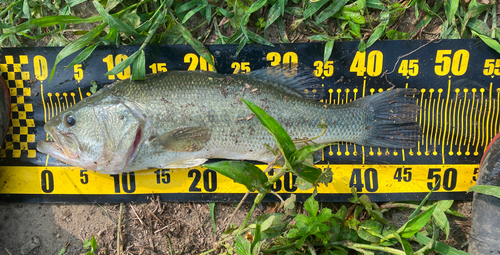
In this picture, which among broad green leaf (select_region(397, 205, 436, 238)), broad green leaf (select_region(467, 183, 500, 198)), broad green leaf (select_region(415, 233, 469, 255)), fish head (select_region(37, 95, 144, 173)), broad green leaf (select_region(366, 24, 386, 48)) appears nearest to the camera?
broad green leaf (select_region(397, 205, 436, 238))

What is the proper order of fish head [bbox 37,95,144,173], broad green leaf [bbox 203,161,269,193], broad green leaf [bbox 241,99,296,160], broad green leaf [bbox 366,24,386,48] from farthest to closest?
broad green leaf [bbox 366,24,386,48] → fish head [bbox 37,95,144,173] → broad green leaf [bbox 203,161,269,193] → broad green leaf [bbox 241,99,296,160]

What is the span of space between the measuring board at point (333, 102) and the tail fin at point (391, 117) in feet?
0.32

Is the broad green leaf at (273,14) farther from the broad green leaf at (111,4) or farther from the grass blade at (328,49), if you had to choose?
the broad green leaf at (111,4)

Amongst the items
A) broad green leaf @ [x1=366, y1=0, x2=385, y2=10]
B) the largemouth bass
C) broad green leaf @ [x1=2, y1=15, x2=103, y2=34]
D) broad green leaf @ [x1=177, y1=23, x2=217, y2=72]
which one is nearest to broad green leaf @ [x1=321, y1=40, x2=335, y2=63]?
the largemouth bass

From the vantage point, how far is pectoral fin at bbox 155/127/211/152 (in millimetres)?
2525

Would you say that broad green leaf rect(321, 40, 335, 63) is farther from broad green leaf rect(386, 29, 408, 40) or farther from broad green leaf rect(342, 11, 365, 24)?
broad green leaf rect(386, 29, 408, 40)

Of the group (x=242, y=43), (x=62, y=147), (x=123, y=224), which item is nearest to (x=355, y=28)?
(x=242, y=43)

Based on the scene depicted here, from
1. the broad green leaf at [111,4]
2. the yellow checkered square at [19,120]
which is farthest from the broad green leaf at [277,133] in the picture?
the yellow checkered square at [19,120]

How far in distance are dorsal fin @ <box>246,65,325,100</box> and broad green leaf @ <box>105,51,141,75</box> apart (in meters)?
1.04

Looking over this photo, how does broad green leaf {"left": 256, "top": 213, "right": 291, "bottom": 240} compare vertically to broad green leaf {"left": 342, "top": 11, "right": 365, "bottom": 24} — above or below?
below

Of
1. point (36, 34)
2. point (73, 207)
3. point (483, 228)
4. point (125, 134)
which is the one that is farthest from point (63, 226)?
point (483, 228)

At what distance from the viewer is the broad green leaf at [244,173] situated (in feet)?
6.25

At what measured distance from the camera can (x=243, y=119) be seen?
2.58 m

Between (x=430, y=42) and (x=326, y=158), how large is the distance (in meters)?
1.46
